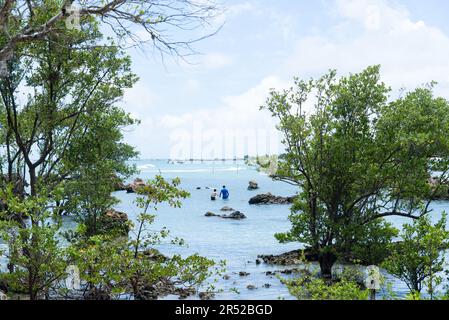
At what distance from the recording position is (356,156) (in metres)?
18.5

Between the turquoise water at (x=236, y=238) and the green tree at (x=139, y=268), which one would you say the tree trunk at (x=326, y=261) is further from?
the green tree at (x=139, y=268)

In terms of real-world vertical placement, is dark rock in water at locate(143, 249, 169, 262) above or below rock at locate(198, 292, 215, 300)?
above

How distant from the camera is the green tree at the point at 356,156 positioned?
1772 cm

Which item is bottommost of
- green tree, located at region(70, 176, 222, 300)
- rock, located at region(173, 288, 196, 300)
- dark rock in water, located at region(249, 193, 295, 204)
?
rock, located at region(173, 288, 196, 300)

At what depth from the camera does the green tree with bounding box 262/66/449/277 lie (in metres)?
17.7

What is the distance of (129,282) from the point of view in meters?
13.9

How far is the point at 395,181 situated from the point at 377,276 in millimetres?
8072

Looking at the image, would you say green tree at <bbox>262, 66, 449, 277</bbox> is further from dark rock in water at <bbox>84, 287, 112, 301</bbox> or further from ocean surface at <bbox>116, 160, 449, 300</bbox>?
dark rock in water at <bbox>84, 287, 112, 301</bbox>

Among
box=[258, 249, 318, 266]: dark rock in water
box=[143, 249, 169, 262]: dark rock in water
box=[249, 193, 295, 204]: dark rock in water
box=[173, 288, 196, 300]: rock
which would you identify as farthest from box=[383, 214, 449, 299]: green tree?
box=[249, 193, 295, 204]: dark rock in water

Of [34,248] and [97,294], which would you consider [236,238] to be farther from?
[34,248]

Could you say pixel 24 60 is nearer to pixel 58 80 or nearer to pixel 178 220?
pixel 58 80

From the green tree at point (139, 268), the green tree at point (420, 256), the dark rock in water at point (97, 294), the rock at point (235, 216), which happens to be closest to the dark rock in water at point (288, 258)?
the green tree at point (420, 256)

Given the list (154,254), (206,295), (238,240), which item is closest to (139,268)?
(206,295)
